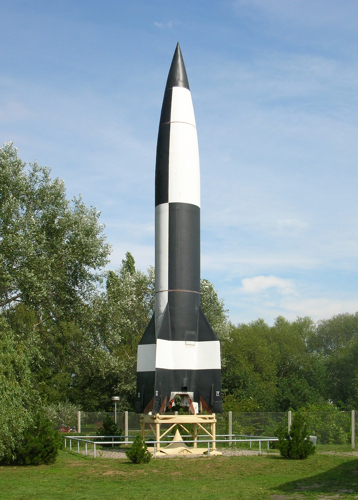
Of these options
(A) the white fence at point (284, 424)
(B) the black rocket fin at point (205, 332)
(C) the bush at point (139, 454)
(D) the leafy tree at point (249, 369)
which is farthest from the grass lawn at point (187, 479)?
(D) the leafy tree at point (249, 369)

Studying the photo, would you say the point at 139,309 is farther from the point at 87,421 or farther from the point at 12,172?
the point at 12,172

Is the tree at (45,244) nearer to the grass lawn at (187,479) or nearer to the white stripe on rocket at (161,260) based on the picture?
the white stripe on rocket at (161,260)

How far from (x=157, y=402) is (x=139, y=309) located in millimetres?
18211

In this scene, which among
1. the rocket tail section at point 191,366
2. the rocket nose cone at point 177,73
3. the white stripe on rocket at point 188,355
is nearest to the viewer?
the rocket tail section at point 191,366

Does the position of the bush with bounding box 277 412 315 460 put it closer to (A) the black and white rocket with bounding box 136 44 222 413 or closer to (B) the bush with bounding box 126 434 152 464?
(A) the black and white rocket with bounding box 136 44 222 413

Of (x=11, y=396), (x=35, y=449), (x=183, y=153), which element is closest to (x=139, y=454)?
(x=35, y=449)

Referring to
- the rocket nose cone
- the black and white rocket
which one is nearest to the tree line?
the black and white rocket

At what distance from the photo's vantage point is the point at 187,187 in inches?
781

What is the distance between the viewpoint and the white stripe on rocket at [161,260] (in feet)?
62.8

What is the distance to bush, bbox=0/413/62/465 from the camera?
15352 millimetres

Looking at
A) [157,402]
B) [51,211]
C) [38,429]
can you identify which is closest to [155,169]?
[51,211]

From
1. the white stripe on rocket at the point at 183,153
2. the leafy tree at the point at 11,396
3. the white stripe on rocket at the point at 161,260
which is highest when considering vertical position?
the white stripe on rocket at the point at 183,153

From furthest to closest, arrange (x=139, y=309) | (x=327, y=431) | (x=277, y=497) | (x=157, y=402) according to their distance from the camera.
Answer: (x=139, y=309) < (x=327, y=431) < (x=157, y=402) < (x=277, y=497)

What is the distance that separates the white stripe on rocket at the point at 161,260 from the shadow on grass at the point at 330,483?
7.42 metres
